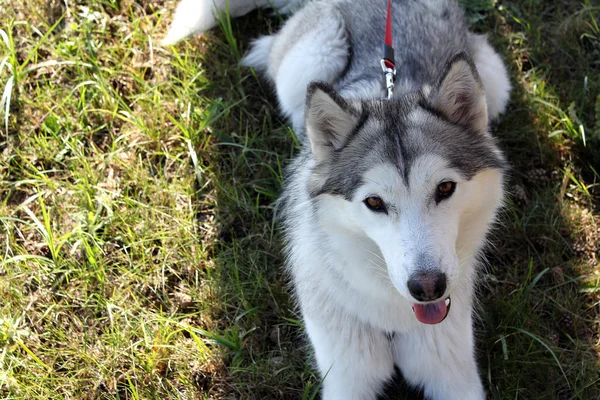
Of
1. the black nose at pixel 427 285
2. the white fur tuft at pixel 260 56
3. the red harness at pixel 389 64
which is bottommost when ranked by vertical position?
the white fur tuft at pixel 260 56

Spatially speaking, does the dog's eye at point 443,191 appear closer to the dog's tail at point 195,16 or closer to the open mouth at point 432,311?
the open mouth at point 432,311

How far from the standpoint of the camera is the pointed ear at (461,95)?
2.37 metres

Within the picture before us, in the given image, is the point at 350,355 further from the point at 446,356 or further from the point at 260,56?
the point at 260,56

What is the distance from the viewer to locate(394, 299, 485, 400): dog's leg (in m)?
2.81

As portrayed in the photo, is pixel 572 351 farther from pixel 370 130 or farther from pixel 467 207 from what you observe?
pixel 370 130

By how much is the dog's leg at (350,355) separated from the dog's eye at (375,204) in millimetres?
692

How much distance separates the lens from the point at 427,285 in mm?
2158

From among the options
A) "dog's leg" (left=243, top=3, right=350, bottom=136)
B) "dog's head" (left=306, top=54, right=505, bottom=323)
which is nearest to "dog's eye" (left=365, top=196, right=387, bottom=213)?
"dog's head" (left=306, top=54, right=505, bottom=323)

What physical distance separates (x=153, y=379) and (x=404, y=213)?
5.64 ft

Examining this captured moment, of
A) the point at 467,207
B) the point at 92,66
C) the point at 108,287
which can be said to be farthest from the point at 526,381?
the point at 92,66

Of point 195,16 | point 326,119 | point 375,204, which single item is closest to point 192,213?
point 195,16

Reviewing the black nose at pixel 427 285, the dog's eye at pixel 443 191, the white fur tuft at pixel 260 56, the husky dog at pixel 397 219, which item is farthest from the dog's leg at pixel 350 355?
the white fur tuft at pixel 260 56

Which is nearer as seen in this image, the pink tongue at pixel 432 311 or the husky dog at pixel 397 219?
the husky dog at pixel 397 219

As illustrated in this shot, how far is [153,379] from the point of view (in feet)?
10.5
